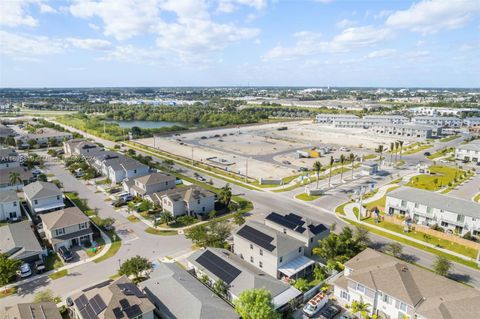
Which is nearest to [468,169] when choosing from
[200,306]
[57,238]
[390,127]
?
[390,127]

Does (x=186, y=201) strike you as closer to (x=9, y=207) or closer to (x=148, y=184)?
(x=148, y=184)

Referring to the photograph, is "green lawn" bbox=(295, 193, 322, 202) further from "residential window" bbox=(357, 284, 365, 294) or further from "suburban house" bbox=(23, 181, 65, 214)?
"suburban house" bbox=(23, 181, 65, 214)

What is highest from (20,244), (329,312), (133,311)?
(133,311)

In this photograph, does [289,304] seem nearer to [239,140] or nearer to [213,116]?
[239,140]

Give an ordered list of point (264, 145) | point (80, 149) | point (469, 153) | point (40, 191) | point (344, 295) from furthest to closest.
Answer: point (264, 145) < point (469, 153) < point (80, 149) < point (40, 191) < point (344, 295)

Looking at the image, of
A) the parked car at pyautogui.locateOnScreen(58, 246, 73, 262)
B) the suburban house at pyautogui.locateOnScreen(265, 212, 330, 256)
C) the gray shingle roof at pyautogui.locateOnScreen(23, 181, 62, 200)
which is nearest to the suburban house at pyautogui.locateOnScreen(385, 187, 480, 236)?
the suburban house at pyautogui.locateOnScreen(265, 212, 330, 256)

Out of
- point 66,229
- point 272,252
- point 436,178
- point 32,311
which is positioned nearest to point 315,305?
point 272,252

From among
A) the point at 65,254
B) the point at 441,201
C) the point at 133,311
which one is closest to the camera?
the point at 133,311
